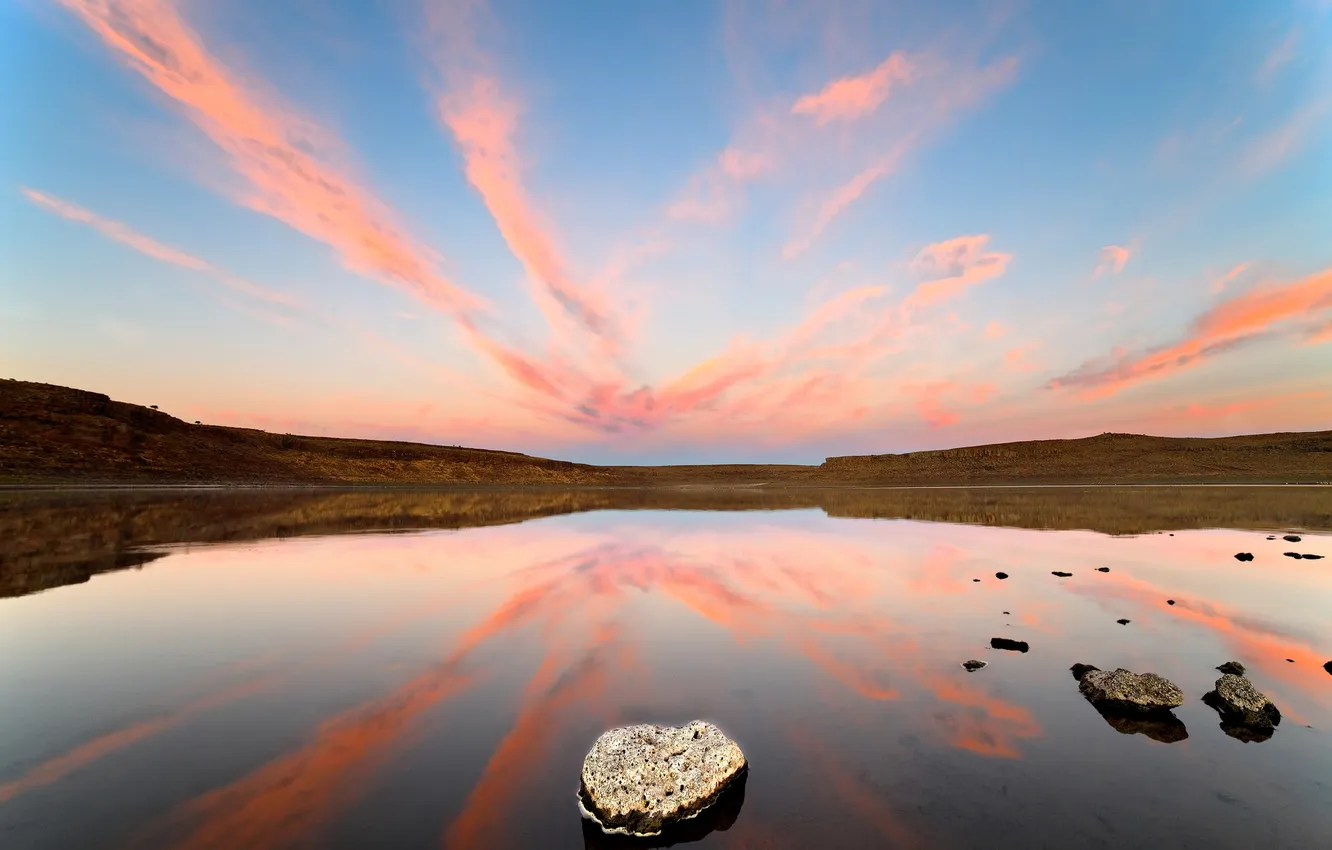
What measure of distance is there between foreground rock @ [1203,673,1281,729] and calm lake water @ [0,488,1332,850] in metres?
0.27

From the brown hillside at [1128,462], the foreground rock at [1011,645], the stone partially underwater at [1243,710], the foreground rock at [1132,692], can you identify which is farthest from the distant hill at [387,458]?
the stone partially underwater at [1243,710]

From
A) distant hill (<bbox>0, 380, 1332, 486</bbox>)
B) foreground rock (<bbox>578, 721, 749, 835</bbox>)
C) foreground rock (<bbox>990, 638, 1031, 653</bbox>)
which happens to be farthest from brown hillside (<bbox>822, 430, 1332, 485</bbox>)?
foreground rock (<bbox>578, 721, 749, 835</bbox>)

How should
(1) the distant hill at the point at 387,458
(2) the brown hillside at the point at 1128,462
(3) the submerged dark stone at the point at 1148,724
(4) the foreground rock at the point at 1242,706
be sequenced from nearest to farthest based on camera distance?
1. (3) the submerged dark stone at the point at 1148,724
2. (4) the foreground rock at the point at 1242,706
3. (1) the distant hill at the point at 387,458
4. (2) the brown hillside at the point at 1128,462

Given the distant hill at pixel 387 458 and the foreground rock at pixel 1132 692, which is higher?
the distant hill at pixel 387 458

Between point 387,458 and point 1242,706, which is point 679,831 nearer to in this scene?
point 1242,706

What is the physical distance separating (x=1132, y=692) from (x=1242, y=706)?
118 cm

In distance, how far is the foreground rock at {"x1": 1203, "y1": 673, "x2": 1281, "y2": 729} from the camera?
22.1 ft

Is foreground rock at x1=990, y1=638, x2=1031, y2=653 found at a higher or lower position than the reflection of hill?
lower

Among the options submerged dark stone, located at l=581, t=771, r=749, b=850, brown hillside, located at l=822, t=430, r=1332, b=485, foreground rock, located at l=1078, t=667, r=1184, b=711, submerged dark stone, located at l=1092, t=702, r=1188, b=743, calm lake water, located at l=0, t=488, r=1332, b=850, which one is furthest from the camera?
brown hillside, located at l=822, t=430, r=1332, b=485

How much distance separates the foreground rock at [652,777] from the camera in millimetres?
4852

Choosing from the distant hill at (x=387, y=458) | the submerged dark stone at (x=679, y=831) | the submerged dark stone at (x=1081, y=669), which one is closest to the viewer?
the submerged dark stone at (x=679, y=831)

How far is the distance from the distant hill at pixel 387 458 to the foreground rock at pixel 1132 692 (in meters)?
83.5

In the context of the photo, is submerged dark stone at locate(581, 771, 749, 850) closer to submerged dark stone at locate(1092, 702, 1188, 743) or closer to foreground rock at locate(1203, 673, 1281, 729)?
submerged dark stone at locate(1092, 702, 1188, 743)

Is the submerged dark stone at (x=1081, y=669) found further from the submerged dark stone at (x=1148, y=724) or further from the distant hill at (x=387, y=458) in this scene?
the distant hill at (x=387, y=458)
